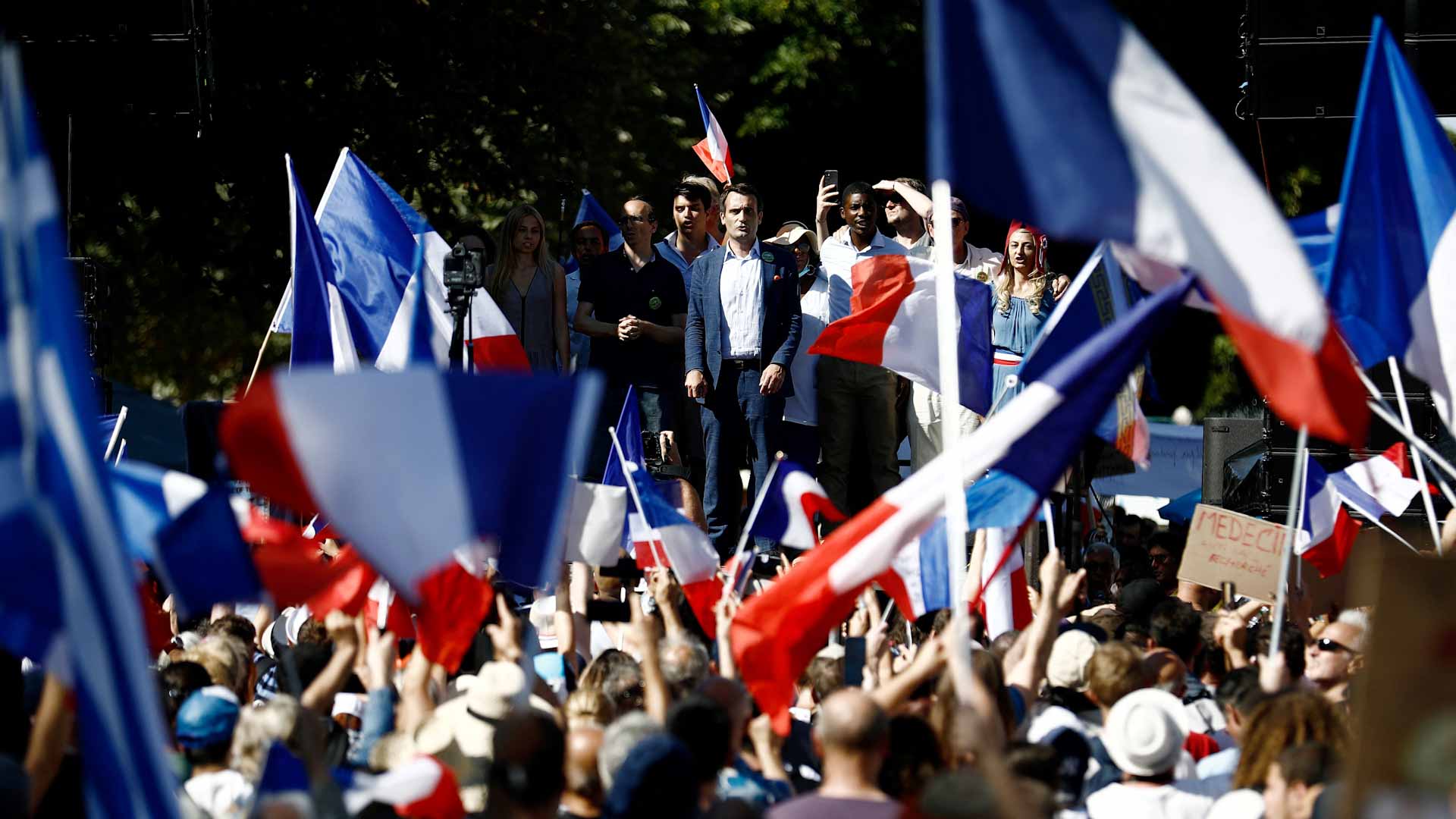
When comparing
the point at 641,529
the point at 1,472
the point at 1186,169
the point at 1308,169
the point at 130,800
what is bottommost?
the point at 1308,169

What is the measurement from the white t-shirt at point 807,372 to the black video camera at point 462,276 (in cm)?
346

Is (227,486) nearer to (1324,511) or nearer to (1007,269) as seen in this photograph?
(1324,511)

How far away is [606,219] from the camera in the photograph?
46.8 feet

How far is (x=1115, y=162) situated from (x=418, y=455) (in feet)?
6.24

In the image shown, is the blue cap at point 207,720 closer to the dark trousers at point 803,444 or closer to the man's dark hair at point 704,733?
the man's dark hair at point 704,733

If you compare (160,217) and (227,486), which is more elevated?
(227,486)

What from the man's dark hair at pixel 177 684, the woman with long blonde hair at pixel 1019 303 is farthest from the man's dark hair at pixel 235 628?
the woman with long blonde hair at pixel 1019 303

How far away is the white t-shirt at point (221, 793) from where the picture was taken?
5.21 metres

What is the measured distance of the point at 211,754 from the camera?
5.30 metres

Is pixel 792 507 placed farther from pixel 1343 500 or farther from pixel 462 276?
pixel 1343 500

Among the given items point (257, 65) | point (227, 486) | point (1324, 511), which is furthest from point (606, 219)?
point (227, 486)

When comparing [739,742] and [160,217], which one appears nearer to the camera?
[739,742]

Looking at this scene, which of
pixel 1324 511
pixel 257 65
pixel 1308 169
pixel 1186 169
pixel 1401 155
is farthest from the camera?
pixel 1308 169

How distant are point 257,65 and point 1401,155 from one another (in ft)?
42.4
